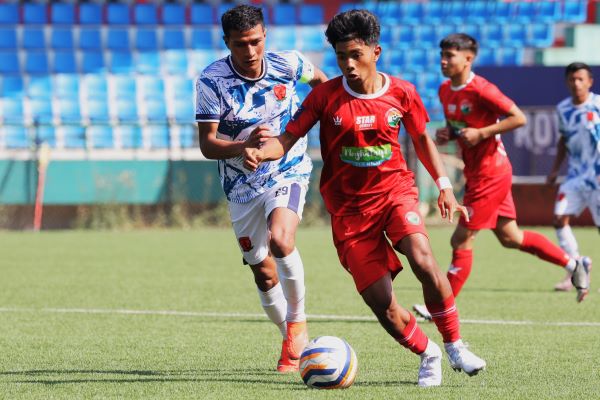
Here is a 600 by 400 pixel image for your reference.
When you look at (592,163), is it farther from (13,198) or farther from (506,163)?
(13,198)

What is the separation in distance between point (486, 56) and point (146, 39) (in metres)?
8.29

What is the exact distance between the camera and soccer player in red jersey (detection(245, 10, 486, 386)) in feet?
19.2

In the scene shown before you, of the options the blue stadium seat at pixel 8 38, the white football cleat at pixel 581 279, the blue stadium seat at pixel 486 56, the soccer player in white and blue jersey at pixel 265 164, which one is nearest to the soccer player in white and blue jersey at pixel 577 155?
the white football cleat at pixel 581 279

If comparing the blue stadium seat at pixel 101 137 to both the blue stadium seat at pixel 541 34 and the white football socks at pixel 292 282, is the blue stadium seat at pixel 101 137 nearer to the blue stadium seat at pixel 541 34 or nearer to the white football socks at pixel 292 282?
the blue stadium seat at pixel 541 34

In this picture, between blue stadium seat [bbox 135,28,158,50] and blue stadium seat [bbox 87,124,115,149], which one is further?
blue stadium seat [bbox 135,28,158,50]

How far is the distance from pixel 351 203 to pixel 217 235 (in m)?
14.1

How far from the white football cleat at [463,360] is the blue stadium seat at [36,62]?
74.6 feet

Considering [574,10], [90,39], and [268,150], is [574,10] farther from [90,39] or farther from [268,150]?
[268,150]

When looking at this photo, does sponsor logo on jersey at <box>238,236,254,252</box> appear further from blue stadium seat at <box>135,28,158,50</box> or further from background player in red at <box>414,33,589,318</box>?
blue stadium seat at <box>135,28,158,50</box>

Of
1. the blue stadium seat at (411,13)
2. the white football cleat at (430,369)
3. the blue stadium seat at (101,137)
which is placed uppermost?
the white football cleat at (430,369)

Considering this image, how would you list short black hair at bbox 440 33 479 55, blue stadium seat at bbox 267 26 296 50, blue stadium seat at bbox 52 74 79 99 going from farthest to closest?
blue stadium seat at bbox 267 26 296 50
blue stadium seat at bbox 52 74 79 99
short black hair at bbox 440 33 479 55

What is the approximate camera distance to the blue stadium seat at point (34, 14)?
2869 cm

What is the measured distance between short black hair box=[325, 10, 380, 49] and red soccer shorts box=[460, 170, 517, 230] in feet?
12.1

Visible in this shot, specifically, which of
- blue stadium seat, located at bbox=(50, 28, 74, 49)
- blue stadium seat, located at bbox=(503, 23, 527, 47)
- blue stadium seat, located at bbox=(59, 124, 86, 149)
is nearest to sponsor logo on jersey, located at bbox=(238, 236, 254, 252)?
blue stadium seat, located at bbox=(59, 124, 86, 149)
